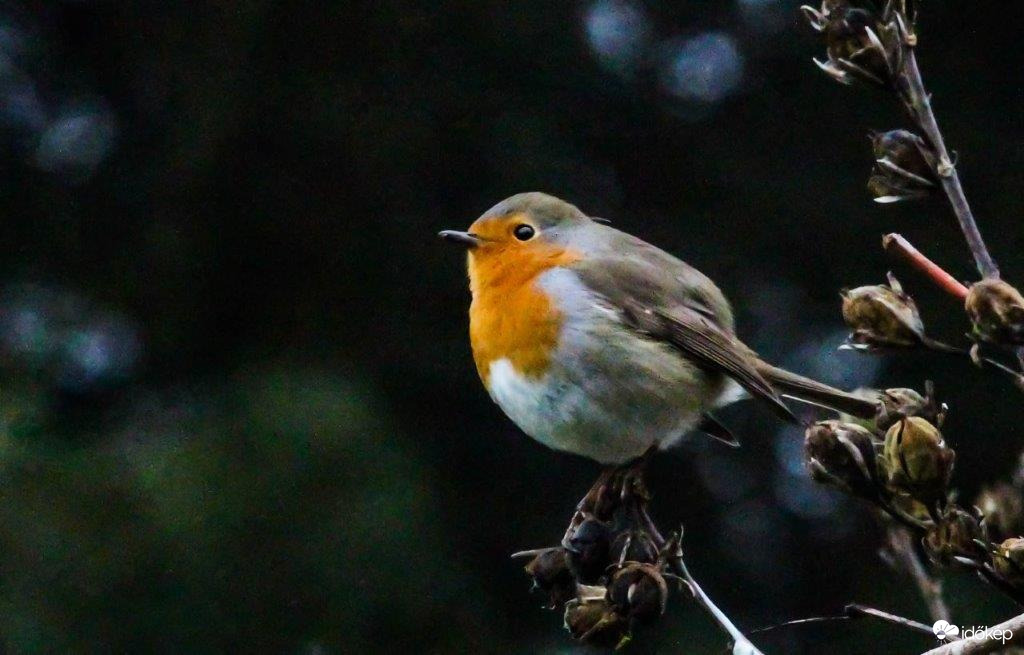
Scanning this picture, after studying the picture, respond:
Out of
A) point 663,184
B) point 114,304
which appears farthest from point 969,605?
point 114,304

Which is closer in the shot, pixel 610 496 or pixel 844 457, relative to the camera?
pixel 844 457

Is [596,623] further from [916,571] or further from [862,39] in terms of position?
[862,39]

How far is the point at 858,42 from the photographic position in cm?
137

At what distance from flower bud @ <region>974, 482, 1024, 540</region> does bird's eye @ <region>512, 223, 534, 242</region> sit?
59.9 inches

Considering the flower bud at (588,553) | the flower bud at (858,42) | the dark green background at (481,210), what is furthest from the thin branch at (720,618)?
the dark green background at (481,210)

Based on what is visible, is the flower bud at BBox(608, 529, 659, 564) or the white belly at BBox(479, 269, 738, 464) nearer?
the flower bud at BBox(608, 529, 659, 564)

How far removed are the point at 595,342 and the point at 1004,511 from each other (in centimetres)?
123

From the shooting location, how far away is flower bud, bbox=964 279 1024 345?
128cm

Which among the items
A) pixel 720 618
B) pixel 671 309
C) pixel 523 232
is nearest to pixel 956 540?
pixel 720 618

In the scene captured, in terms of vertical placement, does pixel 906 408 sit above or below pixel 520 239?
above

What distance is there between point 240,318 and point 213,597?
1.46m

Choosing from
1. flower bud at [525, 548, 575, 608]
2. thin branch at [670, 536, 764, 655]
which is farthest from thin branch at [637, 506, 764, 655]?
flower bud at [525, 548, 575, 608]

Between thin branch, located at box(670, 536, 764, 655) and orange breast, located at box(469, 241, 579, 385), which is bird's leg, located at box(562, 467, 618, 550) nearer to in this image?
thin branch, located at box(670, 536, 764, 655)

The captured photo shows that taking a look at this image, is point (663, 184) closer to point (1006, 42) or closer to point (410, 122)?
point (410, 122)
